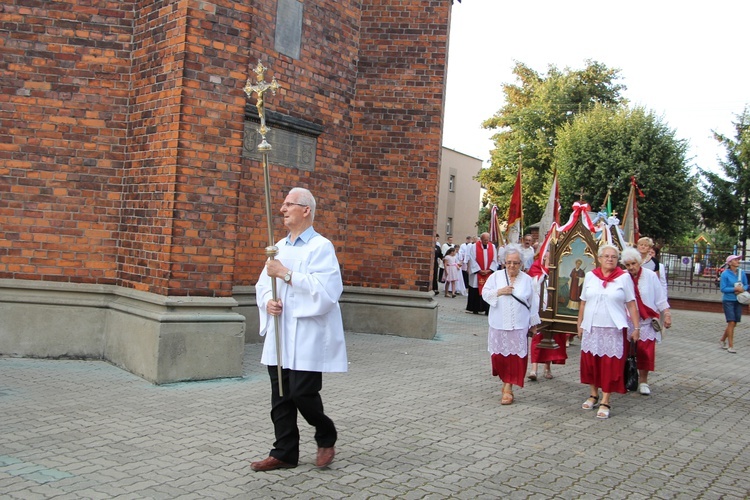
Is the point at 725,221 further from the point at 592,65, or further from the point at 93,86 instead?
the point at 93,86

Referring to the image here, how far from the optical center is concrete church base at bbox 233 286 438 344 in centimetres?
1203

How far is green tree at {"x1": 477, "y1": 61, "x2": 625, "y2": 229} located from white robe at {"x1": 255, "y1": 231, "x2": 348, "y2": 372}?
3497cm

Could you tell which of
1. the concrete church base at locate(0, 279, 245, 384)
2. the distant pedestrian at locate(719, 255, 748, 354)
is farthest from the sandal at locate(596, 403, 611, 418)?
the distant pedestrian at locate(719, 255, 748, 354)

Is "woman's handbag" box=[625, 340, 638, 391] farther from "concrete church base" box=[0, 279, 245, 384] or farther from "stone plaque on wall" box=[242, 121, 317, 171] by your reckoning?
"stone plaque on wall" box=[242, 121, 317, 171]

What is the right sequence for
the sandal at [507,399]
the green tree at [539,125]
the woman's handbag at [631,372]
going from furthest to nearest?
the green tree at [539,125] → the woman's handbag at [631,372] → the sandal at [507,399]

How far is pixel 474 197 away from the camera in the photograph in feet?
178

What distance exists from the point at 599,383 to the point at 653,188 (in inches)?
978

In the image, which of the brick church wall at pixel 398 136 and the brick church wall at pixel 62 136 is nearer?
the brick church wall at pixel 62 136

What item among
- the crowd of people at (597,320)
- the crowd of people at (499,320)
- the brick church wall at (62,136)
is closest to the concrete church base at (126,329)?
the brick church wall at (62,136)

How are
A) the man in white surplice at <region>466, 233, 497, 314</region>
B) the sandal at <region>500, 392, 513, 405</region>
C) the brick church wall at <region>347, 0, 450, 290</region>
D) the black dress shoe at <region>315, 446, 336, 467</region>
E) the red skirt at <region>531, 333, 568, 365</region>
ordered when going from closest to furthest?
the black dress shoe at <region>315, 446, 336, 467</region> → the sandal at <region>500, 392, 513, 405</region> → the red skirt at <region>531, 333, 568, 365</region> → the brick church wall at <region>347, 0, 450, 290</region> → the man in white surplice at <region>466, 233, 497, 314</region>

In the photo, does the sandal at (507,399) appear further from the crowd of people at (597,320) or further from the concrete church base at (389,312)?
the concrete church base at (389,312)

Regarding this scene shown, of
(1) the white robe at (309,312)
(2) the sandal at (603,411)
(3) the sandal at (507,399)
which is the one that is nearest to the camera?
(1) the white robe at (309,312)

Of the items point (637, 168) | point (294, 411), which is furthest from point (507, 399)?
point (637, 168)

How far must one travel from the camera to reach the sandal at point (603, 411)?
7401mm
